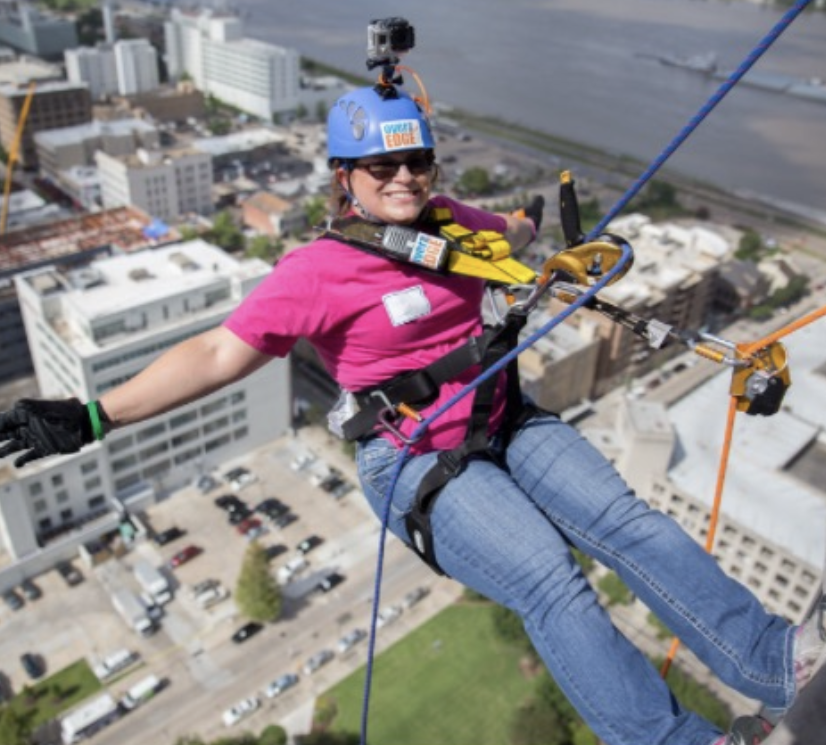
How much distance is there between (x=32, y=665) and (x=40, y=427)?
23.8 ft

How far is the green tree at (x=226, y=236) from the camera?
16344mm

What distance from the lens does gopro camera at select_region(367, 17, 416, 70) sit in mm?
1799

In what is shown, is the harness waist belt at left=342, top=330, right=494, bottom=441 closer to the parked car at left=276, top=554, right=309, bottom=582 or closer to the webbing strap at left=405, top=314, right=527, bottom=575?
the webbing strap at left=405, top=314, right=527, bottom=575

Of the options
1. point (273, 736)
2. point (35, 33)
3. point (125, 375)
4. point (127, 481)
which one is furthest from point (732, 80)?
point (35, 33)

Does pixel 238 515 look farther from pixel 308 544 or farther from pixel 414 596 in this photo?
pixel 414 596

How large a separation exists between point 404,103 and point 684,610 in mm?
1253

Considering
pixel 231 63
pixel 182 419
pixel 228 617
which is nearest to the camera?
pixel 228 617

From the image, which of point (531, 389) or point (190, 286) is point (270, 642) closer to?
point (190, 286)

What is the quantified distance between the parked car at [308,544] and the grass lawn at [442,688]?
1705mm

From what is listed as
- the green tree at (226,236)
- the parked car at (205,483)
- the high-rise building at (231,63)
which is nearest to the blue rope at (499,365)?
the parked car at (205,483)

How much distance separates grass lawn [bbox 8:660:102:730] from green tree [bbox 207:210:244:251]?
1055 cm

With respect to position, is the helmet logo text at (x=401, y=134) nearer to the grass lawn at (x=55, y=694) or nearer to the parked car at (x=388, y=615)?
the parked car at (x=388, y=615)

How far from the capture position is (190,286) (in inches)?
348

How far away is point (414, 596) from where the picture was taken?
8.19 m
